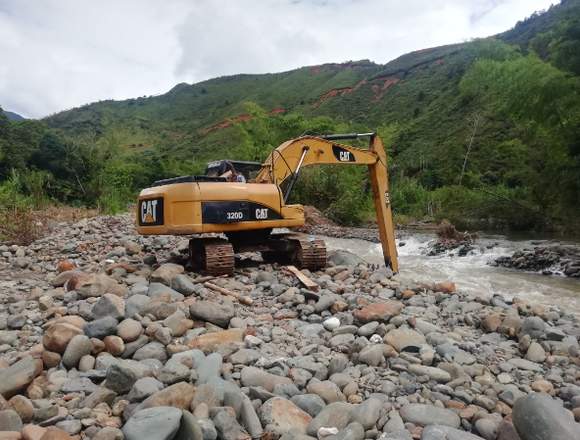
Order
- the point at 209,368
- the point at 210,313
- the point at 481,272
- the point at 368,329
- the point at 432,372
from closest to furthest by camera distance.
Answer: the point at 209,368
the point at 432,372
the point at 368,329
the point at 210,313
the point at 481,272

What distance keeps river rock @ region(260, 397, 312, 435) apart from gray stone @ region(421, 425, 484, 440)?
0.57 metres

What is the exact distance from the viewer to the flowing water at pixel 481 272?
7.21m

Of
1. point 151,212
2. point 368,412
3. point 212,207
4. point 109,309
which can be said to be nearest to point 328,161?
point 212,207

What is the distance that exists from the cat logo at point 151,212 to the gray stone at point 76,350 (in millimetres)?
2426

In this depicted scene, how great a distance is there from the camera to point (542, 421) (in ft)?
6.89

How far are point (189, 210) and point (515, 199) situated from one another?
1664 cm

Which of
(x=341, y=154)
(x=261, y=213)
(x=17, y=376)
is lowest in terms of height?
(x=17, y=376)

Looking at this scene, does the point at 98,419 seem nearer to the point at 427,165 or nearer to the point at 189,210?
the point at 189,210

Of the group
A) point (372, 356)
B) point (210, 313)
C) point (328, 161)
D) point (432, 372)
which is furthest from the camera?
point (328, 161)

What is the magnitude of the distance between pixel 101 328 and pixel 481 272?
868 centimetres

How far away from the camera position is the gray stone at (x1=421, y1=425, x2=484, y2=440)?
2.12m

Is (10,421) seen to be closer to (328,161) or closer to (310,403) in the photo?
(310,403)

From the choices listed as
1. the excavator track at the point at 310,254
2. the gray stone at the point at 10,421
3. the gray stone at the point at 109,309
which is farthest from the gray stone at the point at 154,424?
the excavator track at the point at 310,254

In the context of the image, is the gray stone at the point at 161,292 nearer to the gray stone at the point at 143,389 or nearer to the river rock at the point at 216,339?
the river rock at the point at 216,339
